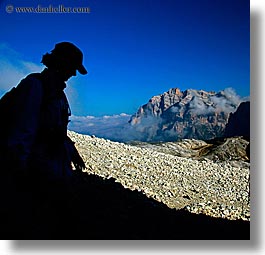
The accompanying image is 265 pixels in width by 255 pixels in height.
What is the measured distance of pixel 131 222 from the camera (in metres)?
3.63

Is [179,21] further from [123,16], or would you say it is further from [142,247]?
[142,247]

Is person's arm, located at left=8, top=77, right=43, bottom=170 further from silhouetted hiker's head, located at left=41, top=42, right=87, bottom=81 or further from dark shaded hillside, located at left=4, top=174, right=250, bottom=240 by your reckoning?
dark shaded hillside, located at left=4, top=174, right=250, bottom=240

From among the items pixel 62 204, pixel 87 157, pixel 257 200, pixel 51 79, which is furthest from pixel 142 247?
pixel 87 157

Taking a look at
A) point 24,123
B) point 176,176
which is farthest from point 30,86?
point 176,176

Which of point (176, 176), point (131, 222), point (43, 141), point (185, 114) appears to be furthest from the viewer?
point (176, 176)

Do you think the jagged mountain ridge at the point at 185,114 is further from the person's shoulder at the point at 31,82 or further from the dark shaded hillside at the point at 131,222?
the person's shoulder at the point at 31,82

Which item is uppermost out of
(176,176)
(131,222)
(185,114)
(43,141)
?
(185,114)

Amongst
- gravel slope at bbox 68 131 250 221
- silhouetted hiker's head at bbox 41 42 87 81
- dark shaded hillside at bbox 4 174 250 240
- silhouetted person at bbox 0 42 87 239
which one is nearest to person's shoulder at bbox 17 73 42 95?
silhouetted person at bbox 0 42 87 239

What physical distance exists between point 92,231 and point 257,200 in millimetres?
1408

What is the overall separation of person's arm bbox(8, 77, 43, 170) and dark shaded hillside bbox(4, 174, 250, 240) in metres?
0.92

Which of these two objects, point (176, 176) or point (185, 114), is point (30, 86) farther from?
point (176, 176)

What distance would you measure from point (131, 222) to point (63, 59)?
196 centimetres

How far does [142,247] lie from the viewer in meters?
3.29

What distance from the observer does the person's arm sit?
188 centimetres
